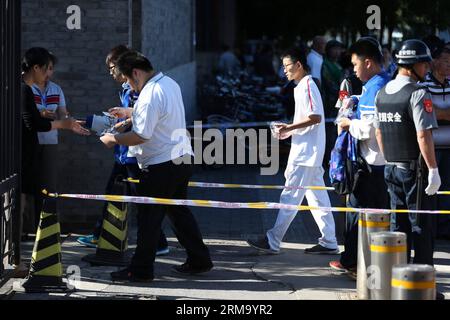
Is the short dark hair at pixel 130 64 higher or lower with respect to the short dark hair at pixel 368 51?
lower

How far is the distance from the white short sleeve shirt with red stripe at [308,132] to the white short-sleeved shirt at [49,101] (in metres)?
2.52

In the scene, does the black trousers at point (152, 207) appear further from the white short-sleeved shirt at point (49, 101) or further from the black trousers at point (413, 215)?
the white short-sleeved shirt at point (49, 101)

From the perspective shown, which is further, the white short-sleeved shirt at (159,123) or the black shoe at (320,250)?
the black shoe at (320,250)

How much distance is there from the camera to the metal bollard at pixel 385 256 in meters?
7.04

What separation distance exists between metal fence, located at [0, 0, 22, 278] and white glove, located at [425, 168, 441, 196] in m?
3.35

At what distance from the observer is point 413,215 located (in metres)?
7.80

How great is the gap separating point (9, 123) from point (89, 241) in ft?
6.73

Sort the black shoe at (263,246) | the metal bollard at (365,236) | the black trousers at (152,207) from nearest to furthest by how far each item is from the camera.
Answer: the metal bollard at (365,236), the black trousers at (152,207), the black shoe at (263,246)

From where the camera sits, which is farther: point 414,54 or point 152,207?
point 152,207

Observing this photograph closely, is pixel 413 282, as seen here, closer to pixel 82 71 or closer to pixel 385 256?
pixel 385 256

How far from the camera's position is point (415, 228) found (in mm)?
7801

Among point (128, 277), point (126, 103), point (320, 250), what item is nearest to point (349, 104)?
point (320, 250)

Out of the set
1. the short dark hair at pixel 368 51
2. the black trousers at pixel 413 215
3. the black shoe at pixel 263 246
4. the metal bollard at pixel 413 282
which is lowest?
the black shoe at pixel 263 246

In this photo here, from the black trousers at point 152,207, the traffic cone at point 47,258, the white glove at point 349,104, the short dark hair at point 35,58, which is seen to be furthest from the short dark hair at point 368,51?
the short dark hair at point 35,58
